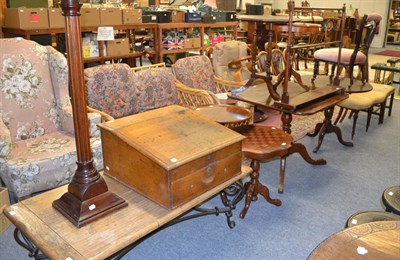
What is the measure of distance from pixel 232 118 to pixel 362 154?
1.86 m

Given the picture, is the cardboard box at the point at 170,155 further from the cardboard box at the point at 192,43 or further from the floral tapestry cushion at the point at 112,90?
the cardboard box at the point at 192,43

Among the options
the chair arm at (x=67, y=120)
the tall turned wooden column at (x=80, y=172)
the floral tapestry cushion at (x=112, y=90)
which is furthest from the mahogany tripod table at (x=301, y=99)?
the tall turned wooden column at (x=80, y=172)

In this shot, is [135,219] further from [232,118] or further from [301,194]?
[301,194]

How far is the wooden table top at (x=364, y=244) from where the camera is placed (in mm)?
1191

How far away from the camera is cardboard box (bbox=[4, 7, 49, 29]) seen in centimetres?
394

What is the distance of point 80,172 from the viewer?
57.0 inches

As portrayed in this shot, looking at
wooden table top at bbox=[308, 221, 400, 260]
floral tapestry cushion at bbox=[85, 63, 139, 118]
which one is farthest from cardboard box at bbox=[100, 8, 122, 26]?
wooden table top at bbox=[308, 221, 400, 260]

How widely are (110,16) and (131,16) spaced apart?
332 millimetres

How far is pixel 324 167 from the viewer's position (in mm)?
3596

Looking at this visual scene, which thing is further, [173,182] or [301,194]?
[301,194]

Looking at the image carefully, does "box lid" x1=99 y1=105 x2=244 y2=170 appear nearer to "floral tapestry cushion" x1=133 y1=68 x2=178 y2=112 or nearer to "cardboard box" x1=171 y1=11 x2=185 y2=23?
"floral tapestry cushion" x1=133 y1=68 x2=178 y2=112

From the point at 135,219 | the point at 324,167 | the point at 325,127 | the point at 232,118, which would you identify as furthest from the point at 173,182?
the point at 325,127

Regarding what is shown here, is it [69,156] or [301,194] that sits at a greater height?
[69,156]

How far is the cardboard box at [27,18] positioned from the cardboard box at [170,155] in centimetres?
280
